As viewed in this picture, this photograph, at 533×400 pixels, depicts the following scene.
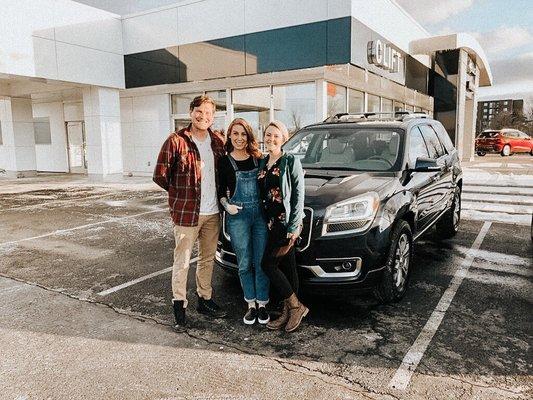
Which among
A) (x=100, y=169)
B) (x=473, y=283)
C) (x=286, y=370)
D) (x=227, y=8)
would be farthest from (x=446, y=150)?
(x=100, y=169)

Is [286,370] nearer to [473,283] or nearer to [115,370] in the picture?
[115,370]

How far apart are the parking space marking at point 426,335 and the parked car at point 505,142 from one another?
26.1 meters

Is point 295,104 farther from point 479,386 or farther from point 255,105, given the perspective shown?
point 479,386

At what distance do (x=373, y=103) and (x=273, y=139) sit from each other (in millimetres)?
13648

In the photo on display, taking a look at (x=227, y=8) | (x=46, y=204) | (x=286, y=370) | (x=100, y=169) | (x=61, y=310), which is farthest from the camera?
(x=100, y=169)

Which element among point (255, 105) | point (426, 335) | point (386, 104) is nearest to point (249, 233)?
point (426, 335)

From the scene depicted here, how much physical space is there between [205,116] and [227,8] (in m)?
12.0

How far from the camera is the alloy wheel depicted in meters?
4.17

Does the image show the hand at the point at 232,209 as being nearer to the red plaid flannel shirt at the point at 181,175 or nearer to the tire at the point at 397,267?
the red plaid flannel shirt at the point at 181,175

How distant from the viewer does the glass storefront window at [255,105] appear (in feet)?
46.4

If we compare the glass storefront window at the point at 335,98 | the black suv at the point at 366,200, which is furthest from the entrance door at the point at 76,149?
the black suv at the point at 366,200

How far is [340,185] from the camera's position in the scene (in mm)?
4168

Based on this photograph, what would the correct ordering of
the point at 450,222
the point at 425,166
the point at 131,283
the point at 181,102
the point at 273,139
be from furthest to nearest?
1. the point at 181,102
2. the point at 450,222
3. the point at 131,283
4. the point at 425,166
5. the point at 273,139

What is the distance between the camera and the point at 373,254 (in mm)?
3807
